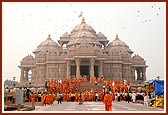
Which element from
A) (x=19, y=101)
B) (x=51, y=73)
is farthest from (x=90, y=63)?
(x=19, y=101)

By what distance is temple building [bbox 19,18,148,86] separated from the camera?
4159 centimetres

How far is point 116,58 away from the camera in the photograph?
4472 centimetres

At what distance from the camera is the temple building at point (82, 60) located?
4159 centimetres

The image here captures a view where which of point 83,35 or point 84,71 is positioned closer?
point 84,71

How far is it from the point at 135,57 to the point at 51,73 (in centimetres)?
1287

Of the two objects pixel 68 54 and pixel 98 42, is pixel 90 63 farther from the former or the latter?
pixel 98 42

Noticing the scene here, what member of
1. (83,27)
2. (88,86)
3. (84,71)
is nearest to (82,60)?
(84,71)

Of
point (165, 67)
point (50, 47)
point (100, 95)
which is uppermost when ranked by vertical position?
point (50, 47)

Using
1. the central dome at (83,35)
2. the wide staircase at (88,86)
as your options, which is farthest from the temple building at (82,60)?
the wide staircase at (88,86)

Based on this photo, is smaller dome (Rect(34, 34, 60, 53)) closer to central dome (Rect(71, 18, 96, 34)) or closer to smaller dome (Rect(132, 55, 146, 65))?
central dome (Rect(71, 18, 96, 34))

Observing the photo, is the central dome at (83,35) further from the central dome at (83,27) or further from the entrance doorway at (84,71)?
the entrance doorway at (84,71)

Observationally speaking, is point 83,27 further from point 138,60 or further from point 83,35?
point 138,60

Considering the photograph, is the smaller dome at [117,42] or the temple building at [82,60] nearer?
the temple building at [82,60]

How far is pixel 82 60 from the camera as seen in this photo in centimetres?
4175
